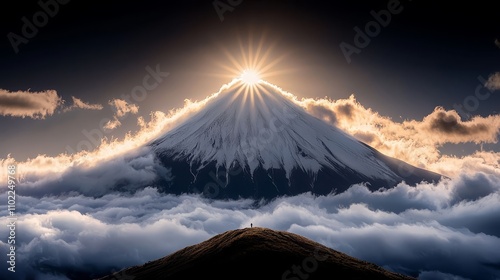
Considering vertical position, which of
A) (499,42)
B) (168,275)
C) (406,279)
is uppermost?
(499,42)

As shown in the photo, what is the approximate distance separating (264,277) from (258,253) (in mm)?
21509

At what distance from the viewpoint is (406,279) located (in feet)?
647

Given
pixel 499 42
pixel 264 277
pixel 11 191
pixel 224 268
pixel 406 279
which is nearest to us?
pixel 499 42

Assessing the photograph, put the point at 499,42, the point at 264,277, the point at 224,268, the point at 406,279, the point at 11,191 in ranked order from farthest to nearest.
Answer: the point at 406,279
the point at 224,268
the point at 264,277
the point at 11,191
the point at 499,42

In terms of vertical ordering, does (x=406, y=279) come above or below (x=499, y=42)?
→ below

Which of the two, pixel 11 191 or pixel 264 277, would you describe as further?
pixel 264 277

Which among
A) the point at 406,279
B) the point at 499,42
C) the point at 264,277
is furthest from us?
the point at 406,279

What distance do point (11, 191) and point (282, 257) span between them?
108 metres

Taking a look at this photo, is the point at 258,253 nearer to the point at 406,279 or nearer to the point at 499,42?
the point at 406,279

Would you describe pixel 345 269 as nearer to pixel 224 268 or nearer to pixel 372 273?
pixel 372 273

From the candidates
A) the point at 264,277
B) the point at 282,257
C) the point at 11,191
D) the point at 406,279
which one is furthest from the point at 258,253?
the point at 11,191

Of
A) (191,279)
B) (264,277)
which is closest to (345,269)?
(264,277)

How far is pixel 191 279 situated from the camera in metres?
184

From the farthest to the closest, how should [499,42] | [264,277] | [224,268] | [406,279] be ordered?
[406,279] → [224,268] → [264,277] → [499,42]
